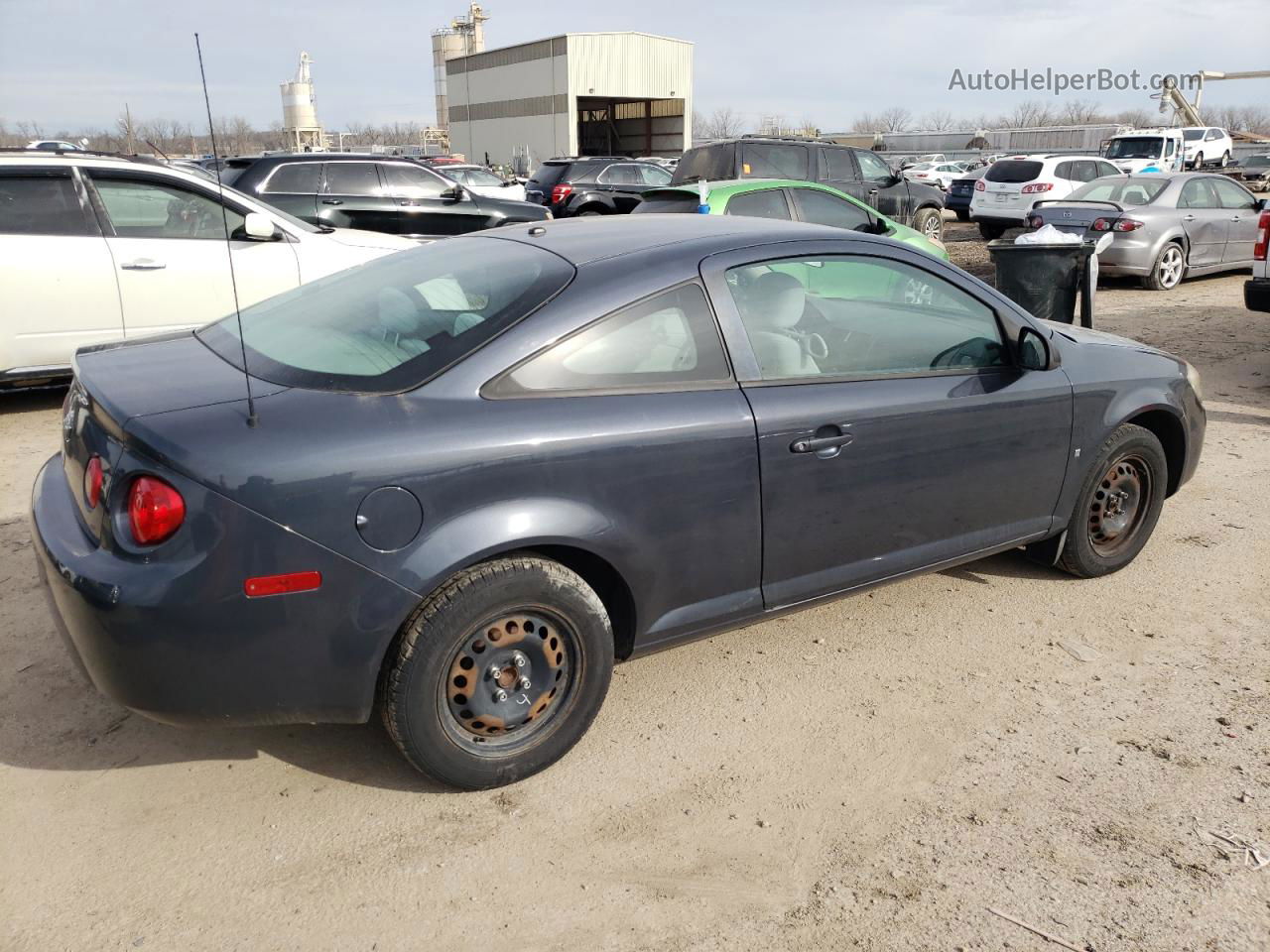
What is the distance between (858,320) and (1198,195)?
11.9m

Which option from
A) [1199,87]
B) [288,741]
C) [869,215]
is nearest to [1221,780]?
[288,741]

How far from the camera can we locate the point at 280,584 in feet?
8.25

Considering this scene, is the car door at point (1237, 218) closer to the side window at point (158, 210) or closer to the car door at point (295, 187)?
the car door at point (295, 187)

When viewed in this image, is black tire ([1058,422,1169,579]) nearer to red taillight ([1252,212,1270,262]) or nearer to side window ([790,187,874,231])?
red taillight ([1252,212,1270,262])

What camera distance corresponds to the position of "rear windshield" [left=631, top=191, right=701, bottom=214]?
9.52 metres

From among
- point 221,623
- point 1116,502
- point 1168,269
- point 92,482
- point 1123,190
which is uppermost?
point 1123,190

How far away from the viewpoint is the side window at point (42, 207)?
21.2 feet

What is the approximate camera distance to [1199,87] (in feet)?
184

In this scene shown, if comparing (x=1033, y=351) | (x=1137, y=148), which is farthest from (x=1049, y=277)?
(x=1137, y=148)

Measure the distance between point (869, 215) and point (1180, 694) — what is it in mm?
7157

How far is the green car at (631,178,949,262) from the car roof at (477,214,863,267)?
567 centimetres

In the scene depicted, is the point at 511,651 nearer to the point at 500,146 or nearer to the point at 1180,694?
the point at 1180,694

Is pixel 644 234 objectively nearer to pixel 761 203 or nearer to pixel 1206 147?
pixel 761 203

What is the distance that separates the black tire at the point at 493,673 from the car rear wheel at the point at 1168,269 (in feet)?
39.8
